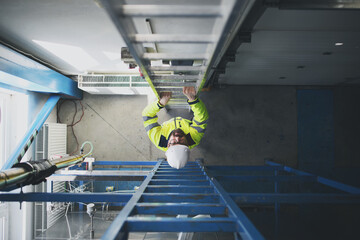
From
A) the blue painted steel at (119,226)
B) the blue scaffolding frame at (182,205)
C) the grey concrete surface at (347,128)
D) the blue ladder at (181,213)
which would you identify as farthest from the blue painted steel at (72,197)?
the grey concrete surface at (347,128)

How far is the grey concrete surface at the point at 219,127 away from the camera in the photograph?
604 centimetres

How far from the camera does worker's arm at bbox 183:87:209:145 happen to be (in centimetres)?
311

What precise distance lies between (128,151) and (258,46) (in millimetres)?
4142

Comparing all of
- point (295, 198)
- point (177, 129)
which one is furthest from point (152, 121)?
point (295, 198)

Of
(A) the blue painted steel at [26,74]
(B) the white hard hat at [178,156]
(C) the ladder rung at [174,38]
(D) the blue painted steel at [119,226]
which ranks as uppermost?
(A) the blue painted steel at [26,74]

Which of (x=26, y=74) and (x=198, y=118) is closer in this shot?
(x=198, y=118)

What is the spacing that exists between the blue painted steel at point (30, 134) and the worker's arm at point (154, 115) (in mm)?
2557

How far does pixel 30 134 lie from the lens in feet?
14.9

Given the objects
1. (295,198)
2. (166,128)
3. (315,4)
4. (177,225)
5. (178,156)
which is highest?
(315,4)

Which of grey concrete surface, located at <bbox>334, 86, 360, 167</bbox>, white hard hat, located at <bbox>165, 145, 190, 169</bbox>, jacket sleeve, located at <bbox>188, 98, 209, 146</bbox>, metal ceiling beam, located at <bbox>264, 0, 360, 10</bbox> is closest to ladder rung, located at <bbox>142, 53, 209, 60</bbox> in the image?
metal ceiling beam, located at <bbox>264, 0, 360, 10</bbox>

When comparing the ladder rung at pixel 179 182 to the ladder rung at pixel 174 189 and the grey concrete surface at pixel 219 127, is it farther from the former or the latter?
the grey concrete surface at pixel 219 127

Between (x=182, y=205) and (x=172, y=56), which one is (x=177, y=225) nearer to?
(x=182, y=205)

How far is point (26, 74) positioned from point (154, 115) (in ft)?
7.54

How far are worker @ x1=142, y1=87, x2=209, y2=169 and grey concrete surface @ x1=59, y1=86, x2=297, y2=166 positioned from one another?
7.15 ft
